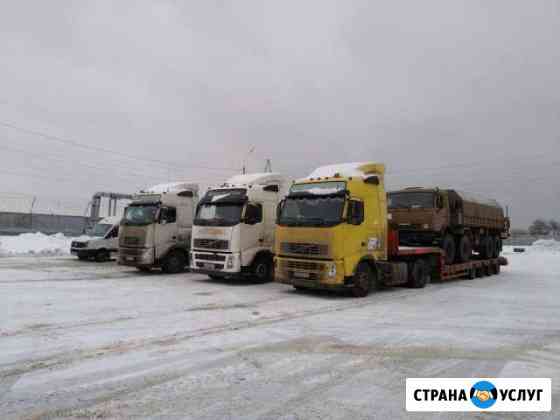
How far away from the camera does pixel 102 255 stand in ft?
72.8

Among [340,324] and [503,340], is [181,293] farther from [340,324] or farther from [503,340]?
[503,340]

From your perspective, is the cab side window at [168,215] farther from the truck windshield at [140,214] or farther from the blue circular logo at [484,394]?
the blue circular logo at [484,394]

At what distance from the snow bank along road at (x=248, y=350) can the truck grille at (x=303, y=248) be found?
3.91 feet

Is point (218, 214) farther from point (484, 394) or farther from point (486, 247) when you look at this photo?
point (486, 247)

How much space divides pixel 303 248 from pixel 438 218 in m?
5.97

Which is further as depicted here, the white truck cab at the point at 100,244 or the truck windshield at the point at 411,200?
the white truck cab at the point at 100,244

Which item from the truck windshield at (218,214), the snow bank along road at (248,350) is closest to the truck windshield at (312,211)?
the snow bank along road at (248,350)

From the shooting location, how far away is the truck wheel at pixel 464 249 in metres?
16.7

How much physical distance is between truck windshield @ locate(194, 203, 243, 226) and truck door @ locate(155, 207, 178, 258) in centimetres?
217

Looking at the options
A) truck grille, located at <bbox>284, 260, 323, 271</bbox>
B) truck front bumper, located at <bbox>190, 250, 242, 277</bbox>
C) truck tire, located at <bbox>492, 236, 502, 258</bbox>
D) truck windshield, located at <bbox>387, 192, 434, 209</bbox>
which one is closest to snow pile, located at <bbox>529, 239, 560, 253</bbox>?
truck tire, located at <bbox>492, 236, 502, 258</bbox>

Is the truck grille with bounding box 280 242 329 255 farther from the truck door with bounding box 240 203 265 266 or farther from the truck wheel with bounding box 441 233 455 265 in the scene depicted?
the truck wheel with bounding box 441 233 455 265

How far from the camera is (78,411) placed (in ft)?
13.7

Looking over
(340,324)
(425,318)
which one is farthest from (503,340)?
(340,324)

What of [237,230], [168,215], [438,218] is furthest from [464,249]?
[168,215]
